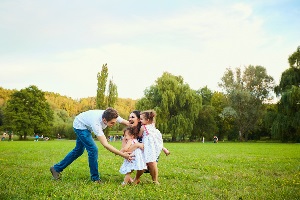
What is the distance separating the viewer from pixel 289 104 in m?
38.8

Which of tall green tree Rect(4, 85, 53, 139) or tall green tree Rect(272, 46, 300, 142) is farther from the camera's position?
tall green tree Rect(4, 85, 53, 139)

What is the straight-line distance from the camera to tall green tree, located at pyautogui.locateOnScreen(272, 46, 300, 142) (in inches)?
1518

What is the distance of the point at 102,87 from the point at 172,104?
15.2 m

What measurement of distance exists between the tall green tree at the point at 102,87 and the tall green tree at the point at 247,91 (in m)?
23.2

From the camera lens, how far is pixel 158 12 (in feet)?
67.5

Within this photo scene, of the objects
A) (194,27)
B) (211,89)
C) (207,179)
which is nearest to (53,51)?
(194,27)

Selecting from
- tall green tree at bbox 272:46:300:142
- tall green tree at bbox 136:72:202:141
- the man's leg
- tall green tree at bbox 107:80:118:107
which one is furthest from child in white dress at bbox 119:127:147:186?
tall green tree at bbox 107:80:118:107

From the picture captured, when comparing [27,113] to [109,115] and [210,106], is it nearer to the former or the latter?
[210,106]

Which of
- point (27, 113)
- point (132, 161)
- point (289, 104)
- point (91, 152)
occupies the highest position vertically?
point (289, 104)

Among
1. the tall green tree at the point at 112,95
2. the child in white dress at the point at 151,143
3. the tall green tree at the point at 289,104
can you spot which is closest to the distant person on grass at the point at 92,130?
the child in white dress at the point at 151,143

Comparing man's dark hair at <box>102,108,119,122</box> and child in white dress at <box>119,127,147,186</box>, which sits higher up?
man's dark hair at <box>102,108,119,122</box>

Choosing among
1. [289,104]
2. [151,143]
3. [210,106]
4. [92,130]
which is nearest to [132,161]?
[151,143]

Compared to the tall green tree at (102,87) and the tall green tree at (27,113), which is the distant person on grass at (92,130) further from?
the tall green tree at (27,113)

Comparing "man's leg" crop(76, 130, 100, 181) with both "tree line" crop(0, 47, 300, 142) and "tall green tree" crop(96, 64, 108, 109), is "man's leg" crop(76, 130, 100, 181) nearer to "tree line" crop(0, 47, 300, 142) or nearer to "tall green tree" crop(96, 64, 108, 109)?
"tree line" crop(0, 47, 300, 142)
